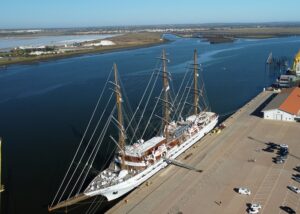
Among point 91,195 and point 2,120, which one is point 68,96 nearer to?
point 2,120

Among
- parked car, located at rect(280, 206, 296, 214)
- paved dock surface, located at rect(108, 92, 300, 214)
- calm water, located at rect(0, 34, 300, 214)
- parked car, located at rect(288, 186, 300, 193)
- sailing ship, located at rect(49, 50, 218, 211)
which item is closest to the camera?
parked car, located at rect(280, 206, 296, 214)

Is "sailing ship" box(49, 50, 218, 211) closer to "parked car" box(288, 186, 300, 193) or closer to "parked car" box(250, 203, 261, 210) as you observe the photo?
"parked car" box(250, 203, 261, 210)

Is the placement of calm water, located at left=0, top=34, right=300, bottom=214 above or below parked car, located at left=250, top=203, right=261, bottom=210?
below

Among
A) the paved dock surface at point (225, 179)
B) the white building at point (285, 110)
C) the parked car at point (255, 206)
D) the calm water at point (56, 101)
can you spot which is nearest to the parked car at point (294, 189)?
the paved dock surface at point (225, 179)

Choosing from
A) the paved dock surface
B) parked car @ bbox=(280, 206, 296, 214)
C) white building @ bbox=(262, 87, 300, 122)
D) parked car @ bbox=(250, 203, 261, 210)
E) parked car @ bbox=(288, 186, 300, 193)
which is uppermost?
white building @ bbox=(262, 87, 300, 122)

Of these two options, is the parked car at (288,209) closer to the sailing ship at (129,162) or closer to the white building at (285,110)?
the sailing ship at (129,162)

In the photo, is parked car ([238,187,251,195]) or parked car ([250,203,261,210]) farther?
parked car ([238,187,251,195])

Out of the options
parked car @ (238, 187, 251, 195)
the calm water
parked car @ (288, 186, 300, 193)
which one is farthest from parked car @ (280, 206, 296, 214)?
the calm water
